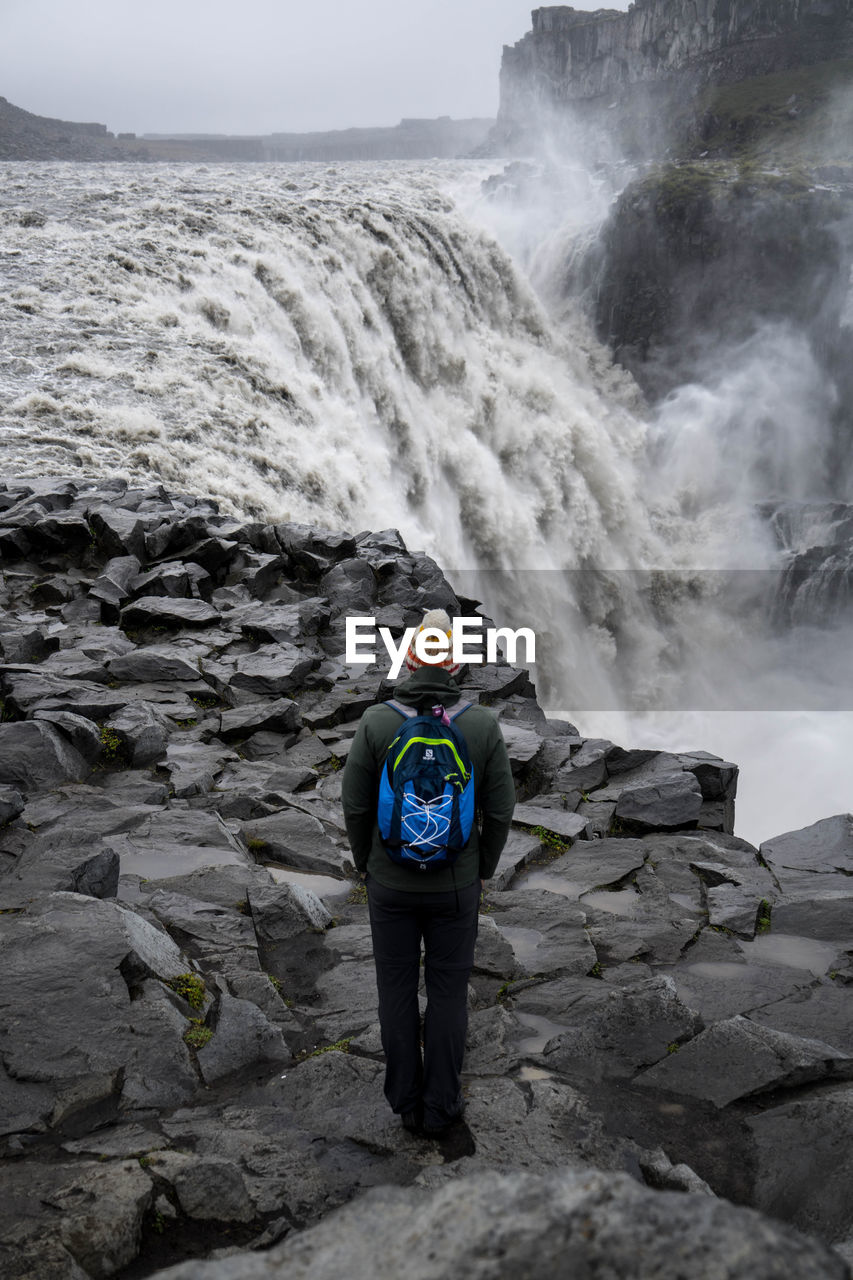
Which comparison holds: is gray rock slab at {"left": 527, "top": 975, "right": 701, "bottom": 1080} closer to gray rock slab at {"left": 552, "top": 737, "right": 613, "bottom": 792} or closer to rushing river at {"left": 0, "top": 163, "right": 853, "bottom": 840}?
gray rock slab at {"left": 552, "top": 737, "right": 613, "bottom": 792}

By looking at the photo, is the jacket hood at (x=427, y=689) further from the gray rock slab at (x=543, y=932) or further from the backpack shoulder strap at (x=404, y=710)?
the gray rock slab at (x=543, y=932)

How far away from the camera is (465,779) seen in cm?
378

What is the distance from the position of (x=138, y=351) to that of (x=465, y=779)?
17164 mm

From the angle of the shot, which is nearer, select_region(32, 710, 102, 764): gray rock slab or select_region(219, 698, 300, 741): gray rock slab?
select_region(32, 710, 102, 764): gray rock slab

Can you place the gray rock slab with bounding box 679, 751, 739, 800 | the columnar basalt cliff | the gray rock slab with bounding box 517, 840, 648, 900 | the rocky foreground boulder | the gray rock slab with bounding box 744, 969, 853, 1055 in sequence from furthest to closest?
the columnar basalt cliff
the gray rock slab with bounding box 679, 751, 739, 800
the gray rock slab with bounding box 517, 840, 648, 900
the gray rock slab with bounding box 744, 969, 853, 1055
the rocky foreground boulder

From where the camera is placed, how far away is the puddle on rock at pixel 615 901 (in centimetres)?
693

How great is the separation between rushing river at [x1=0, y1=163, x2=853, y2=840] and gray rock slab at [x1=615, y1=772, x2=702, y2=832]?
369 inches

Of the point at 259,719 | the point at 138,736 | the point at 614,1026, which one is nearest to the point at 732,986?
the point at 614,1026

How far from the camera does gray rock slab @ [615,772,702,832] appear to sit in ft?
27.7

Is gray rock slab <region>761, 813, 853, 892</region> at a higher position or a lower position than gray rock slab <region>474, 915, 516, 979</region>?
lower

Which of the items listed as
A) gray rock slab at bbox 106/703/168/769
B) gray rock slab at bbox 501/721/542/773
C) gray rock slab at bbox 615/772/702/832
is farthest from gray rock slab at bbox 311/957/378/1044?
gray rock slab at bbox 501/721/542/773

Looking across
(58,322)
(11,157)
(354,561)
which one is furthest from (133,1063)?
(11,157)

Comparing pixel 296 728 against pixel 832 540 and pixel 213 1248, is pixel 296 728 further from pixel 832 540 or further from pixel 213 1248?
pixel 832 540

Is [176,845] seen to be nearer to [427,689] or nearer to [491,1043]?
[491,1043]
